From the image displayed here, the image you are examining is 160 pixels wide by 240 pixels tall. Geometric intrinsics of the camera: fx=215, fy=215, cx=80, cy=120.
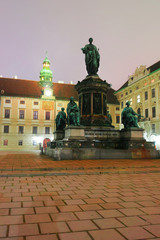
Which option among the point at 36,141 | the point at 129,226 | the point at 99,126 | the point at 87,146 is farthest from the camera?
the point at 36,141

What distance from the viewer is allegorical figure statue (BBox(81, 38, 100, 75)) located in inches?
605

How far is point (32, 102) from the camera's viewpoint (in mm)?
47750

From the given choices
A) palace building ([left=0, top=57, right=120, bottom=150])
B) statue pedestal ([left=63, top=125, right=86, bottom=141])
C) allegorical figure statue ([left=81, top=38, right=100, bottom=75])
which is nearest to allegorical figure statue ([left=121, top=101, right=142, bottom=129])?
statue pedestal ([left=63, top=125, right=86, bottom=141])

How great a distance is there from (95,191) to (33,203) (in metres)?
1.42

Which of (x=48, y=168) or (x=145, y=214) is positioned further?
(x=48, y=168)

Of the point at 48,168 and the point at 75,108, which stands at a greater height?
the point at 75,108

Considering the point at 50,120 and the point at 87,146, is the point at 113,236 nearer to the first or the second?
the point at 87,146

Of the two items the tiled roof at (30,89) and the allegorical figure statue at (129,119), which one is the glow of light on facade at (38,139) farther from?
the allegorical figure statue at (129,119)

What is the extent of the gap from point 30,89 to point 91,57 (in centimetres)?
3712

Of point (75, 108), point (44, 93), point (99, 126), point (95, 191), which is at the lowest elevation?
point (95, 191)

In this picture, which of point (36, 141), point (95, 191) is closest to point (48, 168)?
point (95, 191)

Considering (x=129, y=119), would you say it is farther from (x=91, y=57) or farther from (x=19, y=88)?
(x=19, y=88)

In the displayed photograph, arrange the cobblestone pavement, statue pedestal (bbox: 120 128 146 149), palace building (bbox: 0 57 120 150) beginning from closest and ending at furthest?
the cobblestone pavement
statue pedestal (bbox: 120 128 146 149)
palace building (bbox: 0 57 120 150)

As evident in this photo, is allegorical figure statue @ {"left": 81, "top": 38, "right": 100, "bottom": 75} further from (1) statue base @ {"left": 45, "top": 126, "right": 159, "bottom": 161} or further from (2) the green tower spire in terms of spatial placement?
(2) the green tower spire
